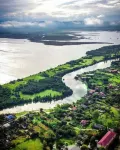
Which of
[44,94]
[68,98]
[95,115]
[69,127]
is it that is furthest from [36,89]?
[69,127]

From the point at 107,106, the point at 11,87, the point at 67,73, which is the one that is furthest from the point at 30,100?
the point at 67,73

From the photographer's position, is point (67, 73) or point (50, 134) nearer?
point (50, 134)

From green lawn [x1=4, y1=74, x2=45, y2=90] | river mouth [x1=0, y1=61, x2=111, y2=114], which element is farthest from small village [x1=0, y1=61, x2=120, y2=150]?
green lawn [x1=4, y1=74, x2=45, y2=90]

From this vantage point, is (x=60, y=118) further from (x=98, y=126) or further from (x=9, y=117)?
(x=9, y=117)

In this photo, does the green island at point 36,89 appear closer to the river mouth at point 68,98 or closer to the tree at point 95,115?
the river mouth at point 68,98

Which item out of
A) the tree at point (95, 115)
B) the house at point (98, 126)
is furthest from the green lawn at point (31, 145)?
the tree at point (95, 115)

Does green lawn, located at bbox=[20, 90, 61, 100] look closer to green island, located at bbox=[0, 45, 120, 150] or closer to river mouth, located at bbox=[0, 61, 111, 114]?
green island, located at bbox=[0, 45, 120, 150]

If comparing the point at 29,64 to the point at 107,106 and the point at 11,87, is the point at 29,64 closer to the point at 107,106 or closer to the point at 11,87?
the point at 11,87
